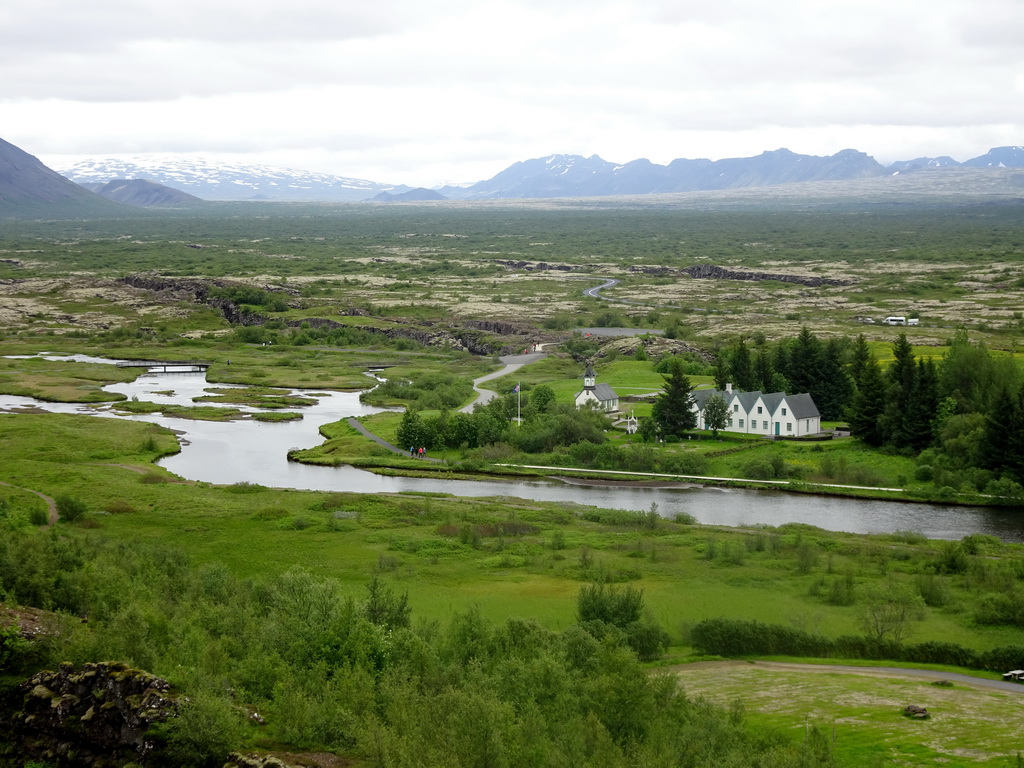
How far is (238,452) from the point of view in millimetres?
77625

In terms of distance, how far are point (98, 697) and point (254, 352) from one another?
4258 inches

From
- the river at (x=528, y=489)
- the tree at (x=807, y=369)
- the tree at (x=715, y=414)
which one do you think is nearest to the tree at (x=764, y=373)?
the tree at (x=807, y=369)

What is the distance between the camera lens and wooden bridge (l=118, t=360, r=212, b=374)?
118188mm

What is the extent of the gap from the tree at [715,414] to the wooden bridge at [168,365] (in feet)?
211

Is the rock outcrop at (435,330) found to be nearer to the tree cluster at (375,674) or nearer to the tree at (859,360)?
the tree at (859,360)

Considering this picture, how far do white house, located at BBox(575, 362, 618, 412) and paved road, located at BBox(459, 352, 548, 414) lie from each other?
27.4 ft

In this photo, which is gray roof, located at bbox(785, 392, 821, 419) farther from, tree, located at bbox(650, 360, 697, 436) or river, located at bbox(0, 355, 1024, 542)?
river, located at bbox(0, 355, 1024, 542)

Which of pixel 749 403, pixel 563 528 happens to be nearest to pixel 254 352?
pixel 749 403

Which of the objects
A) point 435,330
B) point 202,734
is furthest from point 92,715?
point 435,330

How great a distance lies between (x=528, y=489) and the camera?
222 ft

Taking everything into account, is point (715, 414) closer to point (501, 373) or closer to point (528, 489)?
point (528, 489)

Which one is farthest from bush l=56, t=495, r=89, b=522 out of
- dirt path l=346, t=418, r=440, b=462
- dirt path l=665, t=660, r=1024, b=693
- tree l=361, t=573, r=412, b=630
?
dirt path l=665, t=660, r=1024, b=693

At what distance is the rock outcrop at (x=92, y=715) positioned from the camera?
2228cm

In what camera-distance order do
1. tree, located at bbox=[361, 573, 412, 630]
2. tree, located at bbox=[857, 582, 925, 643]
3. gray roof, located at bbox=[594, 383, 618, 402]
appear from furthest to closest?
1. gray roof, located at bbox=[594, 383, 618, 402]
2. tree, located at bbox=[857, 582, 925, 643]
3. tree, located at bbox=[361, 573, 412, 630]
